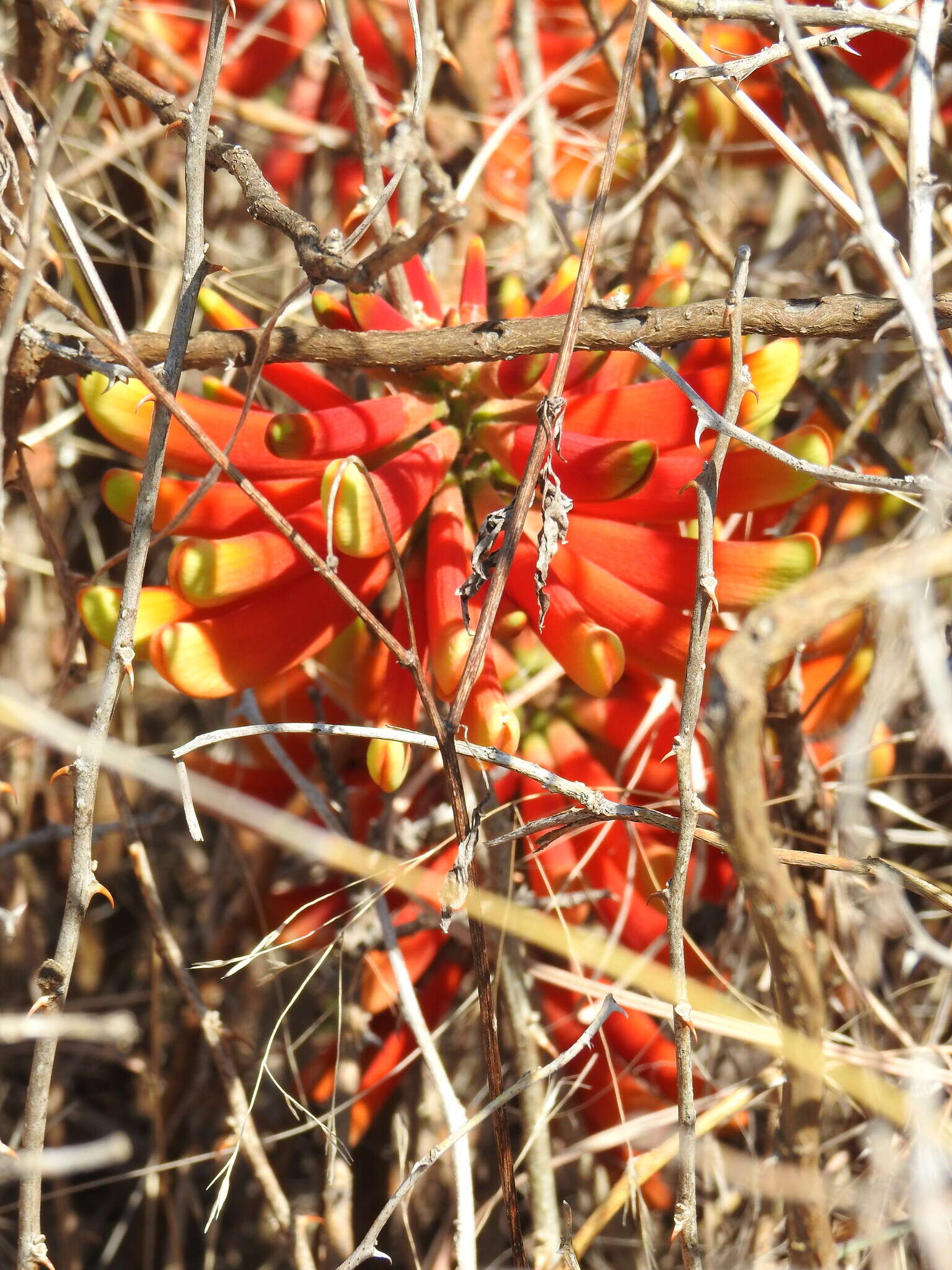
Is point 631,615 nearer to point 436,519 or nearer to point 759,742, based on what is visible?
point 436,519

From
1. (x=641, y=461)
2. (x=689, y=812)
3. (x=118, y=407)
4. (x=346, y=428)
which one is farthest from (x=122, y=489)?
(x=689, y=812)

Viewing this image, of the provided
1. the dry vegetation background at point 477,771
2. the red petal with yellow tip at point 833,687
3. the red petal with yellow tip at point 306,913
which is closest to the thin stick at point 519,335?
the dry vegetation background at point 477,771

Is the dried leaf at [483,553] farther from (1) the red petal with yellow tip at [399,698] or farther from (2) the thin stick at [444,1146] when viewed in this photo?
(2) the thin stick at [444,1146]

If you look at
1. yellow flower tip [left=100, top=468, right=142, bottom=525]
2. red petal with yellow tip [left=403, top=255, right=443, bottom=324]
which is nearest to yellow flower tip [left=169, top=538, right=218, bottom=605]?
yellow flower tip [left=100, top=468, right=142, bottom=525]

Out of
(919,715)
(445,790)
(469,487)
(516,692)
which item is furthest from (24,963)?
(919,715)

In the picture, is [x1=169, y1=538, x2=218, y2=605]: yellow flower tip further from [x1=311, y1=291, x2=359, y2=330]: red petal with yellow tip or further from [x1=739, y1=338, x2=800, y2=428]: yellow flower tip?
[x1=739, y1=338, x2=800, y2=428]: yellow flower tip

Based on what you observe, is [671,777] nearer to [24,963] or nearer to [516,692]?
[516,692]
